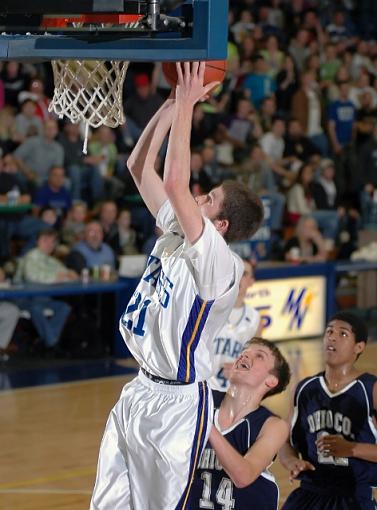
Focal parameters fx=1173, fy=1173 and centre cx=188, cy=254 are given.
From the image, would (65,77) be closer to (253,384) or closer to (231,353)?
(253,384)

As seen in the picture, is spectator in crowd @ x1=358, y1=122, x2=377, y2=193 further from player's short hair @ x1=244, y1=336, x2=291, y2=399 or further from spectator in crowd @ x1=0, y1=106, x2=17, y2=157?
player's short hair @ x1=244, y1=336, x2=291, y2=399

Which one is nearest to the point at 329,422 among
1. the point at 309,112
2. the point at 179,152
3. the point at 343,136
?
the point at 179,152

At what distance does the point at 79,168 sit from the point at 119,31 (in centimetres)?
904

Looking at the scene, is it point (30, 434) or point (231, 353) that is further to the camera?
point (30, 434)

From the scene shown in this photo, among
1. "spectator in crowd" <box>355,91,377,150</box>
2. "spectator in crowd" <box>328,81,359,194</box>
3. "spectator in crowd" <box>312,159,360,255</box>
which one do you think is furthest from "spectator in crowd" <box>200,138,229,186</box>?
"spectator in crowd" <box>355,91,377,150</box>

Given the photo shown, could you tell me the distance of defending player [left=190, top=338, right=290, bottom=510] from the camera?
484 cm

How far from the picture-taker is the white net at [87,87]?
4871mm

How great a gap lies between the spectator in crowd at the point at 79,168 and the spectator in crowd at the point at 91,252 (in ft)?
3.93

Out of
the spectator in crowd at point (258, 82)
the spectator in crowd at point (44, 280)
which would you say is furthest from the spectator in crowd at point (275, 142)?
the spectator in crowd at point (44, 280)

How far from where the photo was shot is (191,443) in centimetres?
458

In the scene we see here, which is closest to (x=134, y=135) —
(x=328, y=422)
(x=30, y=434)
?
(x=30, y=434)

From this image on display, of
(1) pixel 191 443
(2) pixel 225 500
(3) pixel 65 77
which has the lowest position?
(2) pixel 225 500

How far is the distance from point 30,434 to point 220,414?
13.6 feet

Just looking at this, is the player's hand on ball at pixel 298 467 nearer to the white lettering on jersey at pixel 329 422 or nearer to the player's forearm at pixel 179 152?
the white lettering on jersey at pixel 329 422
